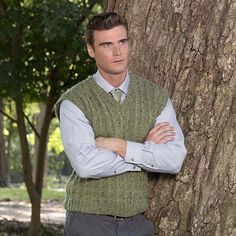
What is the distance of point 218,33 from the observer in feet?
13.1

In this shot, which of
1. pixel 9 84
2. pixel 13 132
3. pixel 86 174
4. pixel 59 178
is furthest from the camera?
pixel 59 178

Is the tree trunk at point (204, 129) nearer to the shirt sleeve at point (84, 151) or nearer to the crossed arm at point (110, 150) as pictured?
the crossed arm at point (110, 150)

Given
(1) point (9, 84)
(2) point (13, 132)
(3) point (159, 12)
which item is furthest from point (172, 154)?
(2) point (13, 132)

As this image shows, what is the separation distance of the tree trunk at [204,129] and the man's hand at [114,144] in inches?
21.9

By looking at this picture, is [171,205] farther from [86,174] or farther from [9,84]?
[9,84]

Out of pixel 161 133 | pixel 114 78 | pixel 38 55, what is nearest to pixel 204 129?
pixel 161 133

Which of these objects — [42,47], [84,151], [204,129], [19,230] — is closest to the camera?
[84,151]

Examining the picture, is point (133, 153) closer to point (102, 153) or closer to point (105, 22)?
point (102, 153)

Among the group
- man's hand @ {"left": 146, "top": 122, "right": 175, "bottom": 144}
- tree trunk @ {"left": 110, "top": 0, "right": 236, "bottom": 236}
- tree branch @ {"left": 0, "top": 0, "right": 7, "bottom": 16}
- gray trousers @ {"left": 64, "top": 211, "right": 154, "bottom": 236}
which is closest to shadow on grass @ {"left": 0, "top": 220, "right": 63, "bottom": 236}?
tree branch @ {"left": 0, "top": 0, "right": 7, "bottom": 16}

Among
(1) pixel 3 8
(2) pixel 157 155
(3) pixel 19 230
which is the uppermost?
(1) pixel 3 8

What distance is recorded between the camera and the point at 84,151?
3432 mm

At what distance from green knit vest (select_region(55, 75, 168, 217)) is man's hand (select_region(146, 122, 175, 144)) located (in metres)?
0.04

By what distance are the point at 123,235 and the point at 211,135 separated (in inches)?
32.6

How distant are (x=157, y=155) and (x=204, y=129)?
561 mm
